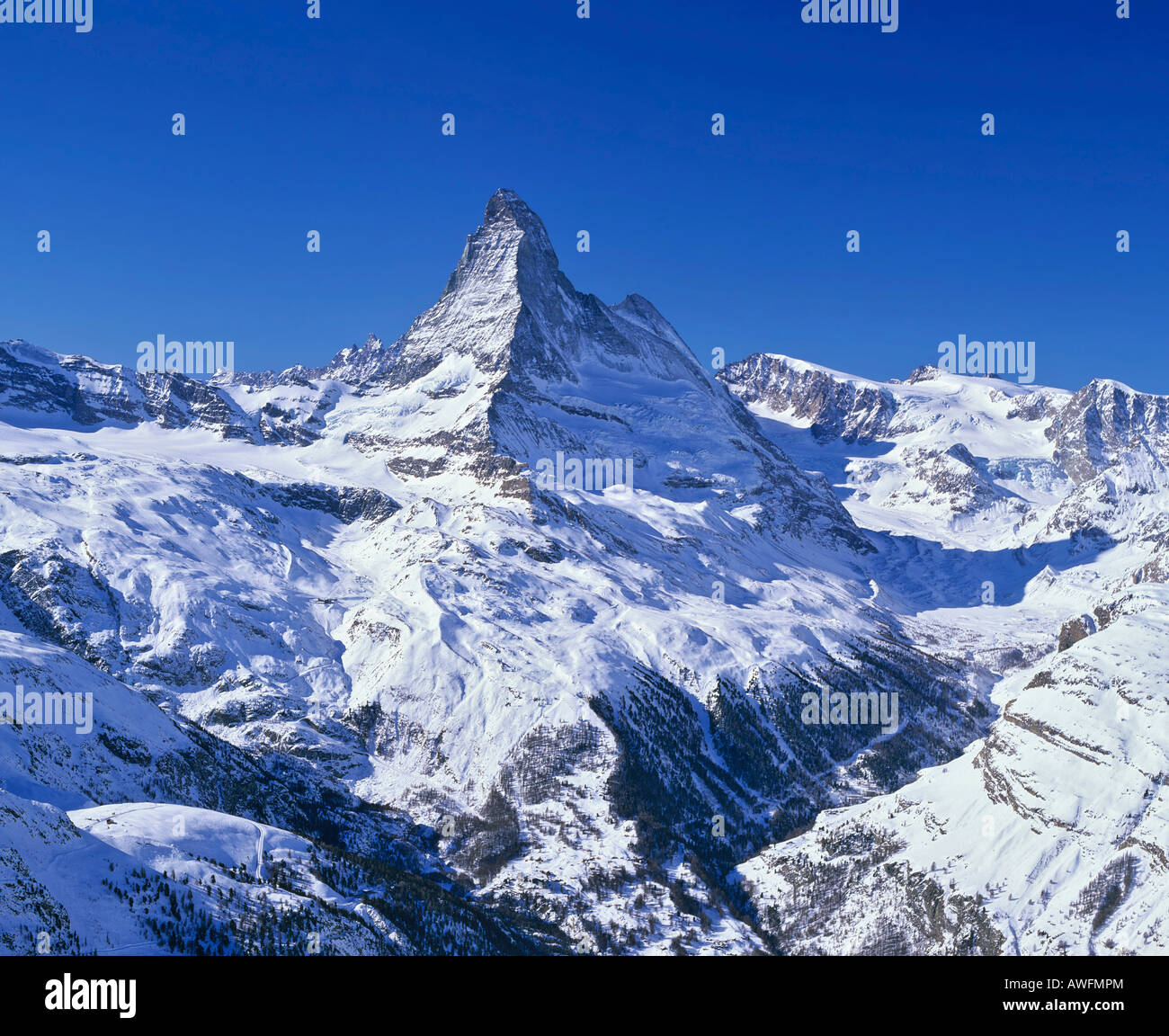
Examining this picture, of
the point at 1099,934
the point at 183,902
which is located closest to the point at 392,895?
the point at 183,902
